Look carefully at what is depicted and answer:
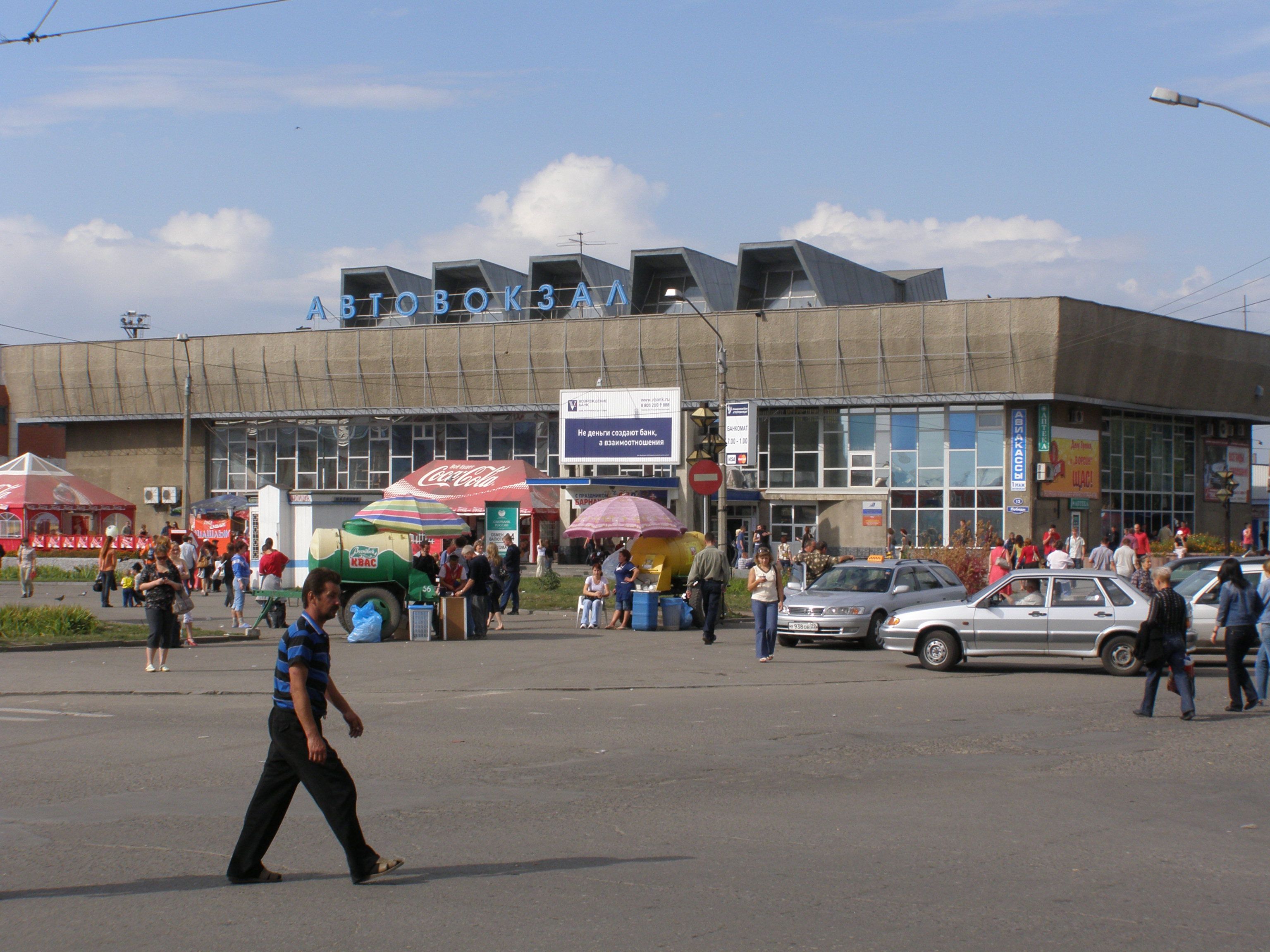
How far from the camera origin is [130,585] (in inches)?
1134

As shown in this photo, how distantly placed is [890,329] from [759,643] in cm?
3159

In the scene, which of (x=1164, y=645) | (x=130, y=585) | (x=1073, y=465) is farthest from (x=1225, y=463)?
(x=1164, y=645)

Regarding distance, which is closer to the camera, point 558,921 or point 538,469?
point 558,921

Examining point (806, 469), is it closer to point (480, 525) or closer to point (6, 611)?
point (480, 525)

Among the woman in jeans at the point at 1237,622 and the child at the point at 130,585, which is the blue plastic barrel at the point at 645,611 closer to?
the child at the point at 130,585

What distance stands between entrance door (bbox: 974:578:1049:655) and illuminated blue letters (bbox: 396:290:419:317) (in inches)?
1846

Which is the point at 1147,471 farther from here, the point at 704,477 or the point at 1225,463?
the point at 704,477

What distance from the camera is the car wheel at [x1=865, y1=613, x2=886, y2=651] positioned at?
2105cm

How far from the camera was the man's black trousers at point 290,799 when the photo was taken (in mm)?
6195

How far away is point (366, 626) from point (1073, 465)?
33.3 meters

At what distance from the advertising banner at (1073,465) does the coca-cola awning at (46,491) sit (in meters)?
35.8

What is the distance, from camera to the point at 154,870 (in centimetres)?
657

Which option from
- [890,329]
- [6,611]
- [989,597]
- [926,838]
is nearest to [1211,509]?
[890,329]

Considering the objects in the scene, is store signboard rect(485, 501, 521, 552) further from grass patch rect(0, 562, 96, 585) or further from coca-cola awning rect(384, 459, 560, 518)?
grass patch rect(0, 562, 96, 585)
